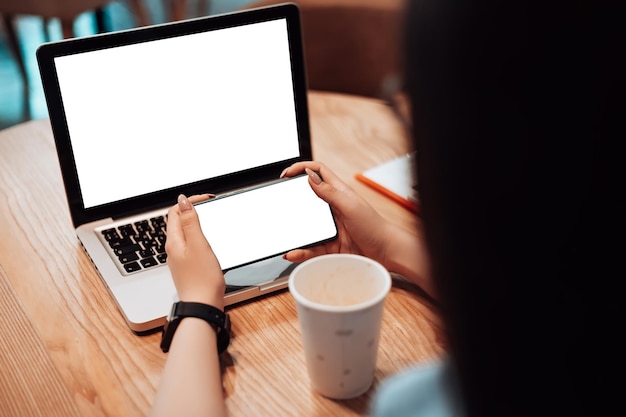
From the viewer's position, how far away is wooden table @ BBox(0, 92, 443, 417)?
70 centimetres

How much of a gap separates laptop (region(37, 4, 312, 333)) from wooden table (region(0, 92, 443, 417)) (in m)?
0.04

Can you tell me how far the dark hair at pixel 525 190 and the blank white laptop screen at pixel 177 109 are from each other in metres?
0.64

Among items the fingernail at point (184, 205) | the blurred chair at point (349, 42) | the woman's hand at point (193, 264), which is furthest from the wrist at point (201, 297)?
the blurred chair at point (349, 42)

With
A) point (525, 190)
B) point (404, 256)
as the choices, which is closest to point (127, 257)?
point (404, 256)

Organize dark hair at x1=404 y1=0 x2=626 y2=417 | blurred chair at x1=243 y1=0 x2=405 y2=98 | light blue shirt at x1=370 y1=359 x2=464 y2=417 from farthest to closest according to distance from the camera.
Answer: blurred chair at x1=243 y1=0 x2=405 y2=98 < light blue shirt at x1=370 y1=359 x2=464 y2=417 < dark hair at x1=404 y1=0 x2=626 y2=417

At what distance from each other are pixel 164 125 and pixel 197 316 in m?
0.34

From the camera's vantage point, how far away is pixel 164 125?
958 mm

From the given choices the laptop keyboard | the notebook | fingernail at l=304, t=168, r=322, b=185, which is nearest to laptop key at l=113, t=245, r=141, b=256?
the laptop keyboard

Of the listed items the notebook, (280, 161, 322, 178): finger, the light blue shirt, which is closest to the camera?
the light blue shirt

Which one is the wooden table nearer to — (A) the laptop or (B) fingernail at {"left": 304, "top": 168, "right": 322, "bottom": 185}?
(A) the laptop

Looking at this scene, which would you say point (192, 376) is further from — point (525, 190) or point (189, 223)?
point (525, 190)

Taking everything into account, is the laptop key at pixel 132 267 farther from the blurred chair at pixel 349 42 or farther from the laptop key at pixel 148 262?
the blurred chair at pixel 349 42

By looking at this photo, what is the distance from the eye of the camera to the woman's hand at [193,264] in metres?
0.75

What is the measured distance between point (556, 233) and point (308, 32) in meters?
1.36
